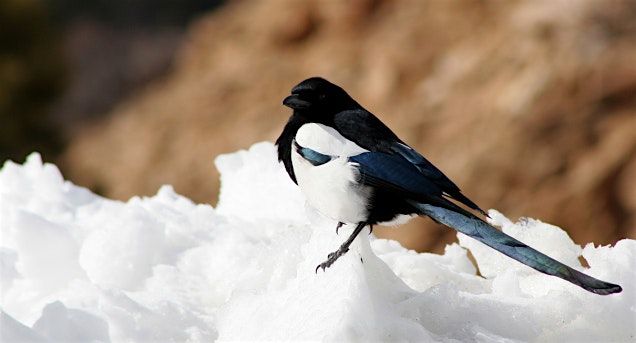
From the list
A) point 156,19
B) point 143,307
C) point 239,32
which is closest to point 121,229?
point 143,307

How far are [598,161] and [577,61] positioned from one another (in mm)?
673

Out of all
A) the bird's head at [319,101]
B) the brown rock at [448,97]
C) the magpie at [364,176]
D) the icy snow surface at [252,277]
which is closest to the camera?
the icy snow surface at [252,277]

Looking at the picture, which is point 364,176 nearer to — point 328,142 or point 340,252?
point 328,142

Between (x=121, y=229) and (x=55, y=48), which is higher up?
(x=55, y=48)

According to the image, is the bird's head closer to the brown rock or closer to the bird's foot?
the bird's foot

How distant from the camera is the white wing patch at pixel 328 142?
2.11m

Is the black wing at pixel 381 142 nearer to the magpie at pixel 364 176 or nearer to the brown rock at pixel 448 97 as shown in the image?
the magpie at pixel 364 176

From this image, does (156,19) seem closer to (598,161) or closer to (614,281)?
(598,161)

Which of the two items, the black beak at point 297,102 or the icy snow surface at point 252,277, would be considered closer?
the icy snow surface at point 252,277

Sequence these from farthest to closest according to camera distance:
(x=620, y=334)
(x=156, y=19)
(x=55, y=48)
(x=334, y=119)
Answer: (x=156, y=19)
(x=55, y=48)
(x=334, y=119)
(x=620, y=334)

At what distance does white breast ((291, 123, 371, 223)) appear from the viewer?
6.86 ft

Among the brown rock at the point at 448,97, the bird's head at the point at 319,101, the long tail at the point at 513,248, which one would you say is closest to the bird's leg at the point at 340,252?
the long tail at the point at 513,248

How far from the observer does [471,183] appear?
750 centimetres

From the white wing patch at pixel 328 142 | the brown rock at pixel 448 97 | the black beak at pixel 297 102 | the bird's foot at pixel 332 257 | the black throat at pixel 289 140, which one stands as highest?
the brown rock at pixel 448 97
